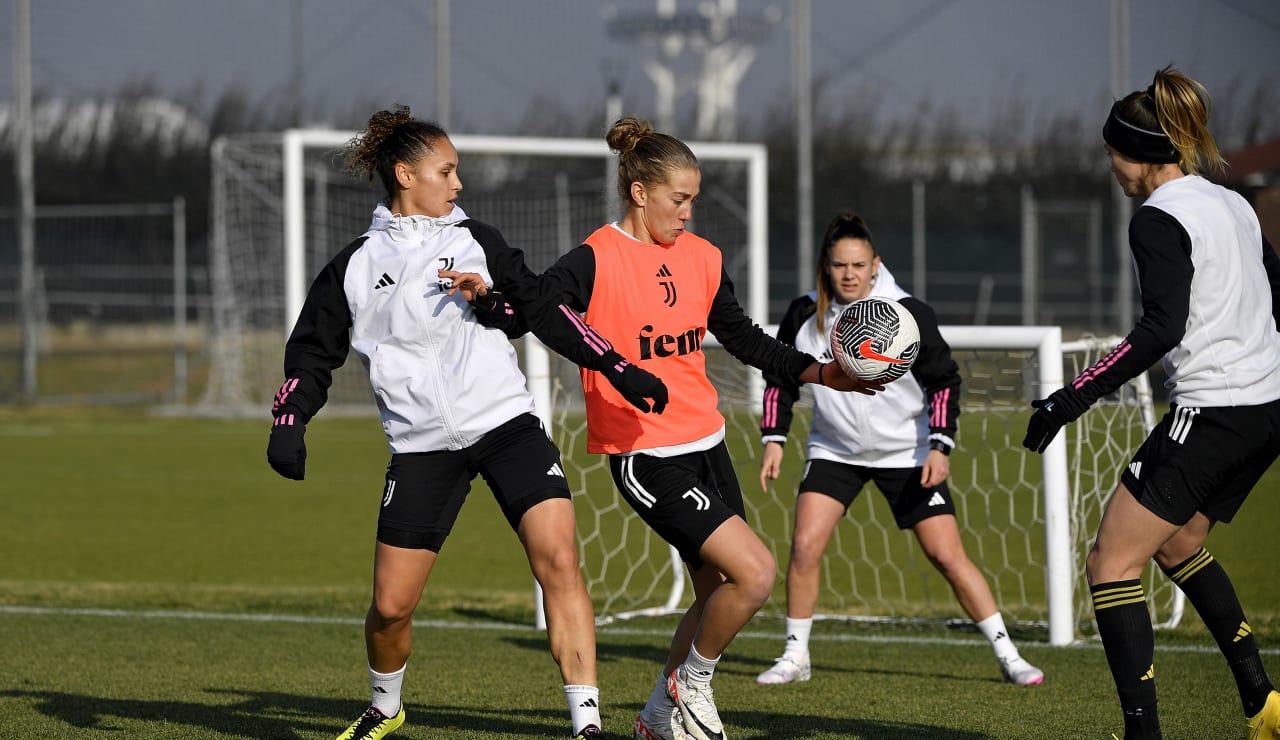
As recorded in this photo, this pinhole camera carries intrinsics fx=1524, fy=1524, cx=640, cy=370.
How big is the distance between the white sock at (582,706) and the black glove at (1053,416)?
1.41m

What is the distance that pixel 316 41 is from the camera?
2858cm

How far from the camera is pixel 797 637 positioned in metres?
6.11

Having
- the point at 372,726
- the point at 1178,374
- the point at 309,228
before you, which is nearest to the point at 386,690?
the point at 372,726

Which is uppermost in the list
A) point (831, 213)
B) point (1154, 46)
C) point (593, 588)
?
point (1154, 46)

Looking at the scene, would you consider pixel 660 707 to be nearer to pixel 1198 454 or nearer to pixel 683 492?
pixel 683 492

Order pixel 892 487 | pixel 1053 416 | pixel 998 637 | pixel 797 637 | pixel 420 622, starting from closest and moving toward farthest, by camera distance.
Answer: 1. pixel 1053 416
2. pixel 998 637
3. pixel 797 637
4. pixel 892 487
5. pixel 420 622

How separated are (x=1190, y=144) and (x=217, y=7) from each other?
28.4 metres

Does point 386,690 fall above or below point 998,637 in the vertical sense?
above

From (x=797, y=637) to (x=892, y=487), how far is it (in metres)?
0.72

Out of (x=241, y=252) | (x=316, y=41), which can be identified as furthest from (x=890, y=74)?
(x=241, y=252)

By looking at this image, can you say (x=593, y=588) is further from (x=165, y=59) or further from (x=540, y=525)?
(x=165, y=59)

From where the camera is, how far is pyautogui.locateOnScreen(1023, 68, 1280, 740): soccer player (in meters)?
4.00

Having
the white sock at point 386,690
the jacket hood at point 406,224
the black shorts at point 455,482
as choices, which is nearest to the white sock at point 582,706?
the black shorts at point 455,482

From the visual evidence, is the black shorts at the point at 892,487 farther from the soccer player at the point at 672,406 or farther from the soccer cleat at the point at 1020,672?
the soccer player at the point at 672,406
